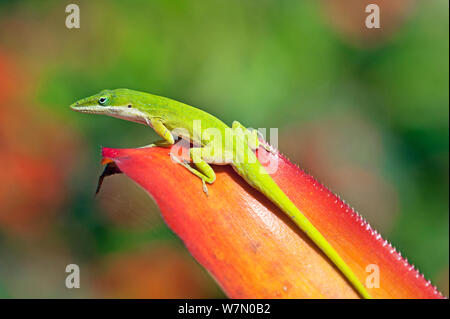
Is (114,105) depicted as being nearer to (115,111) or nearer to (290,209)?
(115,111)

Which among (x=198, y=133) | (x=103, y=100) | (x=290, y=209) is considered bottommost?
(x=290, y=209)

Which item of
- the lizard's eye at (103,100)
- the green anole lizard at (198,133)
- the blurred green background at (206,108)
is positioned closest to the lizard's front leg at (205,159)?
the green anole lizard at (198,133)

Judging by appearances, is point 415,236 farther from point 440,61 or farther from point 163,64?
point 163,64

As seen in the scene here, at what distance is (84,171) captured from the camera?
87.0 inches

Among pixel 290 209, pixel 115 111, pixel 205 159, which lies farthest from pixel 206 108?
pixel 290 209

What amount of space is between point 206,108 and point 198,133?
940mm

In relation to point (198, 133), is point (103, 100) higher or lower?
higher

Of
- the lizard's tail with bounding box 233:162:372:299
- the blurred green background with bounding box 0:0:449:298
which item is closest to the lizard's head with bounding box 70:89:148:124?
the lizard's tail with bounding box 233:162:372:299

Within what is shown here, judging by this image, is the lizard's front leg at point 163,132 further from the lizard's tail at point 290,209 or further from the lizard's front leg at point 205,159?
the lizard's tail at point 290,209

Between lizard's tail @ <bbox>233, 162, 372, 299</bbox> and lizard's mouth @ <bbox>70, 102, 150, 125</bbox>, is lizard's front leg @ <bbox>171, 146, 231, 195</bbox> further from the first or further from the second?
lizard's mouth @ <bbox>70, 102, 150, 125</bbox>

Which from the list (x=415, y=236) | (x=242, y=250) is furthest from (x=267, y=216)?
(x=415, y=236)

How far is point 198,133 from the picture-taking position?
1.41 m

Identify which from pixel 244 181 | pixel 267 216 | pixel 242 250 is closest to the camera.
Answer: pixel 242 250

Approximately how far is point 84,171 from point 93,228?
320 mm
